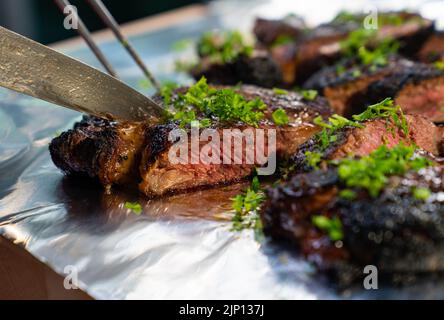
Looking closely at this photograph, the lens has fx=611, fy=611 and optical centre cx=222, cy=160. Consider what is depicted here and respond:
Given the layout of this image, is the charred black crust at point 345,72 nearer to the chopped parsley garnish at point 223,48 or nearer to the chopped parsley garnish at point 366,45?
the chopped parsley garnish at point 366,45

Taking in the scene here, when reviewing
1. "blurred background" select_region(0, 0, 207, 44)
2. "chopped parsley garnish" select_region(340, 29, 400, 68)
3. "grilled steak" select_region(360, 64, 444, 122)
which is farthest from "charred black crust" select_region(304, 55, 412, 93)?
"blurred background" select_region(0, 0, 207, 44)

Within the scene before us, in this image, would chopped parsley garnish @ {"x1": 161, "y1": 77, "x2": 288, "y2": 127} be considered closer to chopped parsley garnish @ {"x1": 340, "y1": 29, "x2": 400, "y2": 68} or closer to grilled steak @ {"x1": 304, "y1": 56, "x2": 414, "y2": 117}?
grilled steak @ {"x1": 304, "y1": 56, "x2": 414, "y2": 117}

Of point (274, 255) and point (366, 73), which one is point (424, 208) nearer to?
point (274, 255)

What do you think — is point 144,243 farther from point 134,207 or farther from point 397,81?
point 397,81

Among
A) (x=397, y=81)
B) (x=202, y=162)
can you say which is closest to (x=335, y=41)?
(x=397, y=81)

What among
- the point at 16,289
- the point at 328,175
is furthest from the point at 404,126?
the point at 16,289

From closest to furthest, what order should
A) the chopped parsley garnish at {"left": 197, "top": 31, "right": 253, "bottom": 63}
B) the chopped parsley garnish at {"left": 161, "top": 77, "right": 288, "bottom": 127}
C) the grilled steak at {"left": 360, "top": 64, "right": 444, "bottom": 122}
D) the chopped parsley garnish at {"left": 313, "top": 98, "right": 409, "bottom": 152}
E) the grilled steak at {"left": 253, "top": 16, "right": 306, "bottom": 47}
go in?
1. the chopped parsley garnish at {"left": 313, "top": 98, "right": 409, "bottom": 152}
2. the chopped parsley garnish at {"left": 161, "top": 77, "right": 288, "bottom": 127}
3. the grilled steak at {"left": 360, "top": 64, "right": 444, "bottom": 122}
4. the chopped parsley garnish at {"left": 197, "top": 31, "right": 253, "bottom": 63}
5. the grilled steak at {"left": 253, "top": 16, "right": 306, "bottom": 47}

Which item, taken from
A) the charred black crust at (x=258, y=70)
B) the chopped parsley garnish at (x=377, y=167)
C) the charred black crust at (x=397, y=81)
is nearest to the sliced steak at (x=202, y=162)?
the charred black crust at (x=397, y=81)
